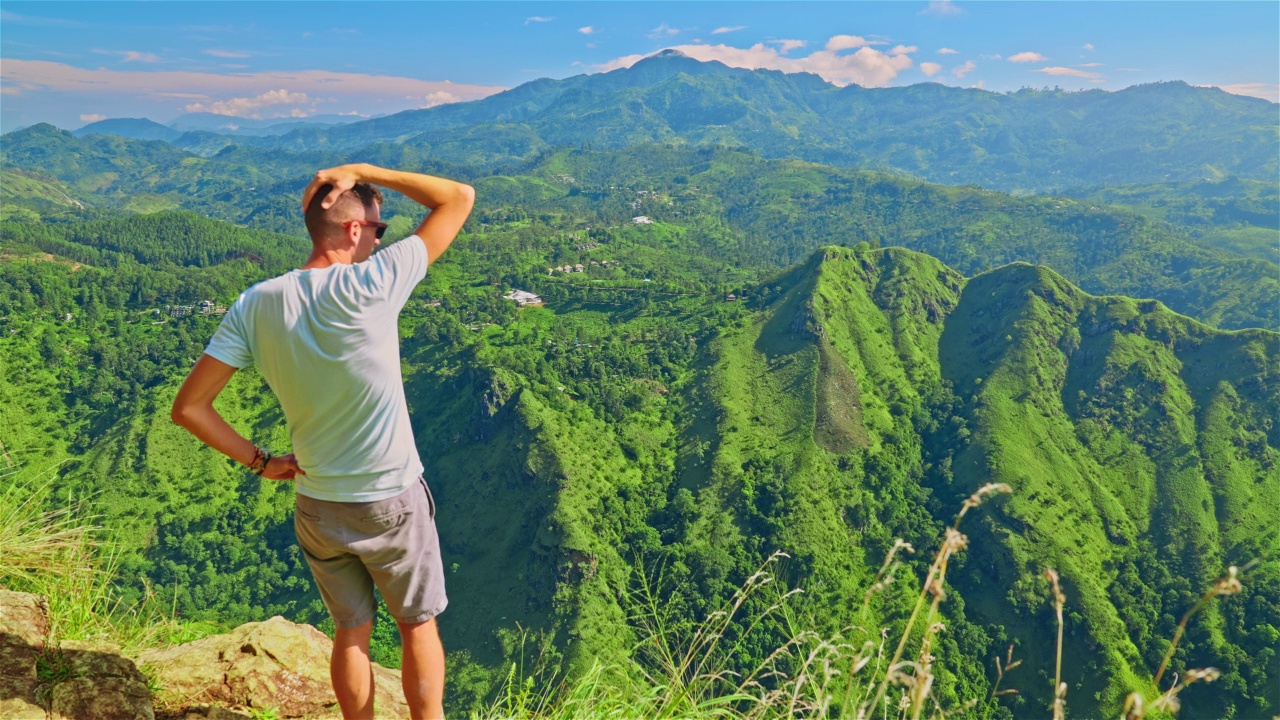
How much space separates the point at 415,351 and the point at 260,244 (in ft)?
333

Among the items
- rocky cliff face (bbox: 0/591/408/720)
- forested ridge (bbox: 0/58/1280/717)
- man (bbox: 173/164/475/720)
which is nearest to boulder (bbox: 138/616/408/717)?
rocky cliff face (bbox: 0/591/408/720)

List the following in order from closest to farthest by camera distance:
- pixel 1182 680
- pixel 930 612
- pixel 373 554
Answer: pixel 1182 680
pixel 930 612
pixel 373 554

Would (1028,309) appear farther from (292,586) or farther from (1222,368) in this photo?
(292,586)

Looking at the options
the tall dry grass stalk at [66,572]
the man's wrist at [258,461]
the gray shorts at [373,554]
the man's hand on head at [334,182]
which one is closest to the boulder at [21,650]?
the tall dry grass stalk at [66,572]

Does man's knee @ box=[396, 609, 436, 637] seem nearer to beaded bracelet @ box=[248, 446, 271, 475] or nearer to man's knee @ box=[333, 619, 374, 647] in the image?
man's knee @ box=[333, 619, 374, 647]

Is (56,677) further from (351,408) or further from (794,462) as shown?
(794,462)

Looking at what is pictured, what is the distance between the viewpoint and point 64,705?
13.8 feet

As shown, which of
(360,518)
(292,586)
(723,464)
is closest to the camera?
(360,518)

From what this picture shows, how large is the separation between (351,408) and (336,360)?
0.31 metres

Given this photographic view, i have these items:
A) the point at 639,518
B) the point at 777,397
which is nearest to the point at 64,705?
the point at 639,518

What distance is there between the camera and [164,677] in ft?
16.4

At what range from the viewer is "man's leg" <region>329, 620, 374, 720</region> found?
437cm

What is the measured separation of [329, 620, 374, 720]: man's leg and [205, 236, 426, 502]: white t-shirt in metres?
1.16

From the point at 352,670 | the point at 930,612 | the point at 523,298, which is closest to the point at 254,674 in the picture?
the point at 352,670
